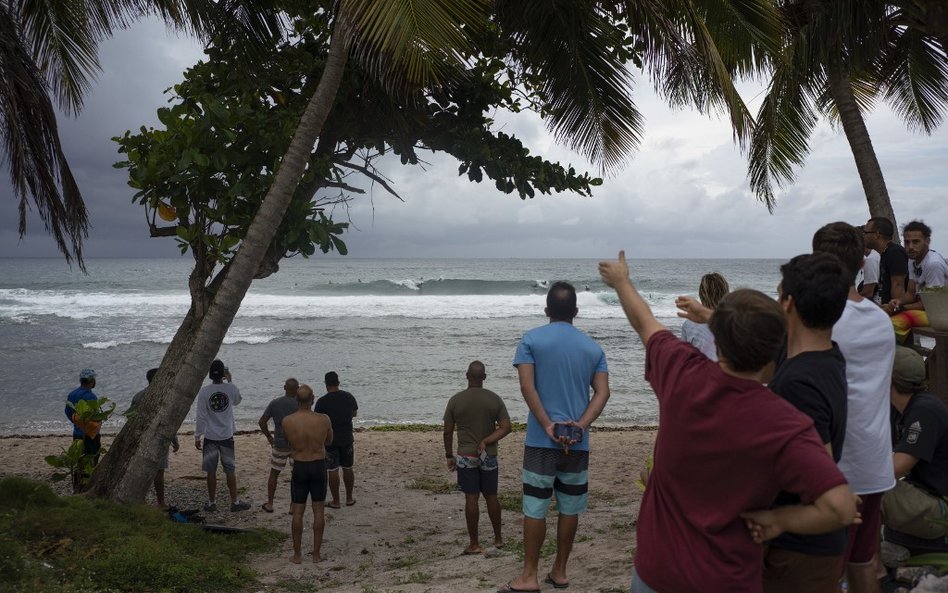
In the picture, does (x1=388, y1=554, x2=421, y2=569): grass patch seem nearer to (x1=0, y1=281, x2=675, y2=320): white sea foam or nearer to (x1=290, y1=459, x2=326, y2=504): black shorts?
(x1=290, y1=459, x2=326, y2=504): black shorts

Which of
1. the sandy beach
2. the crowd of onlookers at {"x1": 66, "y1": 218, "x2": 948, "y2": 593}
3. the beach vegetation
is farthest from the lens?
the beach vegetation

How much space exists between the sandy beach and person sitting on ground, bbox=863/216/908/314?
104 inches

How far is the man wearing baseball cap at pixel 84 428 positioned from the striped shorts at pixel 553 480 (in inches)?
198

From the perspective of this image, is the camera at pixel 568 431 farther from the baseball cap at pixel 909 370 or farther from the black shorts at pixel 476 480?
the baseball cap at pixel 909 370

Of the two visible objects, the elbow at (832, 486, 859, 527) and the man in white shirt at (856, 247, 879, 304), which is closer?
the elbow at (832, 486, 859, 527)

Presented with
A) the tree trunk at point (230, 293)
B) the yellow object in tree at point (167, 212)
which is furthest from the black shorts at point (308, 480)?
the yellow object in tree at point (167, 212)

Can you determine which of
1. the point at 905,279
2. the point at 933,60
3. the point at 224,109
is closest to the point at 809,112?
the point at 933,60

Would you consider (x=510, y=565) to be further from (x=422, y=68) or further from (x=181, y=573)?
(x=422, y=68)

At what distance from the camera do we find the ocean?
56.9 feet

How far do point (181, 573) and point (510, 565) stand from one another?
238cm

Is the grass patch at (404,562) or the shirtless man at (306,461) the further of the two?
the shirtless man at (306,461)

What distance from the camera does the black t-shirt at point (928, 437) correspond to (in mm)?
3744

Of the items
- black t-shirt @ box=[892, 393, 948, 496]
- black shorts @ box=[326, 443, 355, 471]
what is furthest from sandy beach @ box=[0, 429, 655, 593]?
black t-shirt @ box=[892, 393, 948, 496]

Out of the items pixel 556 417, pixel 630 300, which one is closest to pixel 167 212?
pixel 556 417
